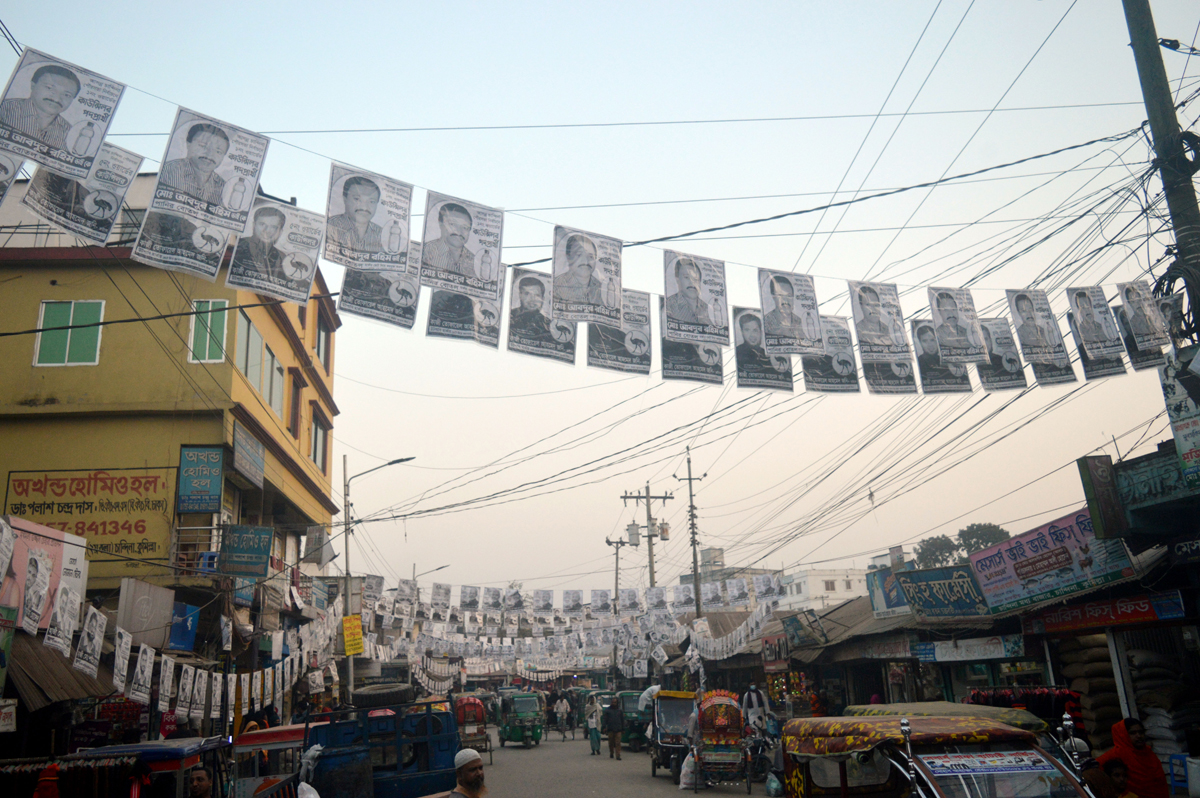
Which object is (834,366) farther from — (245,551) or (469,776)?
(245,551)

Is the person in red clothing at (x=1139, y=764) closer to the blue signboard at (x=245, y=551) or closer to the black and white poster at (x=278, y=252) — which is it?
the black and white poster at (x=278, y=252)

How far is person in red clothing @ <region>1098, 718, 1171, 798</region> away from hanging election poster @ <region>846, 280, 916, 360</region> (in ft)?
17.3

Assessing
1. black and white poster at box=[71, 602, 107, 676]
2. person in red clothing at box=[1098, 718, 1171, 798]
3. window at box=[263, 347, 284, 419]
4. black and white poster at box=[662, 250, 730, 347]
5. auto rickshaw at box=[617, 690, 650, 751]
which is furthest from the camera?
auto rickshaw at box=[617, 690, 650, 751]

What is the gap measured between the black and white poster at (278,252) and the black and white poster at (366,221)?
21 cm

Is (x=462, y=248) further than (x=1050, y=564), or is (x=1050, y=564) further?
(x=1050, y=564)

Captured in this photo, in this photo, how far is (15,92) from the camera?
774cm

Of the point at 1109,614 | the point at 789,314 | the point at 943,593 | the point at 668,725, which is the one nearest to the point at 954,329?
the point at 789,314

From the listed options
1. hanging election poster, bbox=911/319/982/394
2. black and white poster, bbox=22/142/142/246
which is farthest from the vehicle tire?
hanging election poster, bbox=911/319/982/394

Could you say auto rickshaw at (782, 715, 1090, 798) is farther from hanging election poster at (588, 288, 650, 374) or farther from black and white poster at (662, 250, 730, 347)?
black and white poster at (662, 250, 730, 347)

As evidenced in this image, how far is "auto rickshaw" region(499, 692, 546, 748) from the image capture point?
108 feet

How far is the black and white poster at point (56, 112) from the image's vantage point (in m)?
7.69

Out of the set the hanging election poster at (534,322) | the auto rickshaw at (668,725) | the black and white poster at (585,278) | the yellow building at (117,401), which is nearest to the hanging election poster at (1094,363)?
the black and white poster at (585,278)

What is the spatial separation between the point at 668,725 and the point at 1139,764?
14.1 m

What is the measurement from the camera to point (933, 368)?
464 inches
